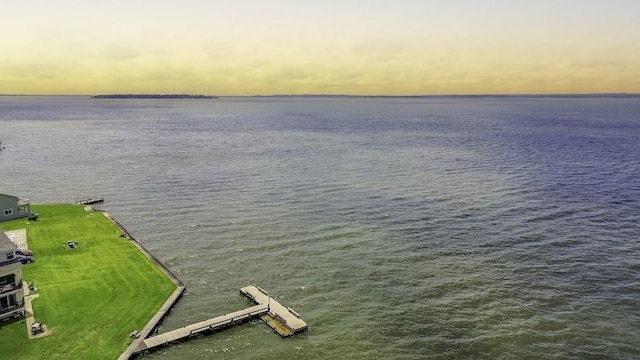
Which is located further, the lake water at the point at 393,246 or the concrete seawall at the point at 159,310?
the lake water at the point at 393,246

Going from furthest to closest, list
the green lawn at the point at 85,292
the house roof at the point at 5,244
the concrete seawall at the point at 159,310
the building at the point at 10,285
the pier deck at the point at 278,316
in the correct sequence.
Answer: the pier deck at the point at 278,316
the house roof at the point at 5,244
the building at the point at 10,285
the concrete seawall at the point at 159,310
the green lawn at the point at 85,292

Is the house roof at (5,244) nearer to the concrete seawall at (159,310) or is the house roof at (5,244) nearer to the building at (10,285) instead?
the building at (10,285)

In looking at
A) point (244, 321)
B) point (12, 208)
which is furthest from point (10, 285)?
point (12, 208)

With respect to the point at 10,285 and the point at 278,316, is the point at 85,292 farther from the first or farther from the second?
the point at 278,316

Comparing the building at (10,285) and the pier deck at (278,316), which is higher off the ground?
the building at (10,285)

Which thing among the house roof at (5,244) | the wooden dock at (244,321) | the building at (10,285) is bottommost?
the wooden dock at (244,321)

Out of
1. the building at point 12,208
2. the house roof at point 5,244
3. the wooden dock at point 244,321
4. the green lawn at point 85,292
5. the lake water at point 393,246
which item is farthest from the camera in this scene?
the building at point 12,208

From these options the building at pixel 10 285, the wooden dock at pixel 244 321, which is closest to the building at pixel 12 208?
the building at pixel 10 285
